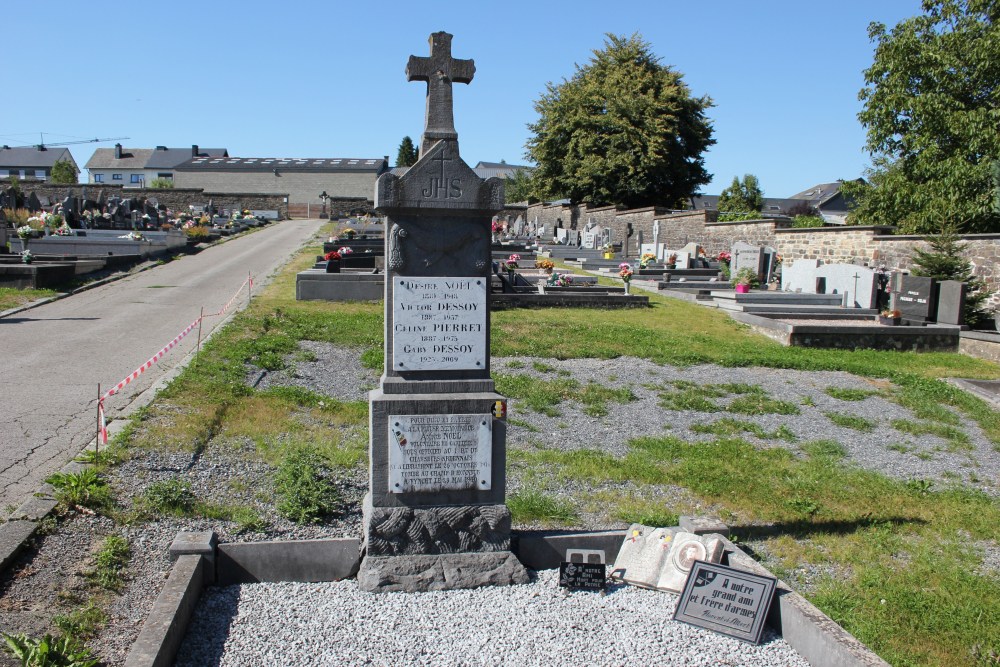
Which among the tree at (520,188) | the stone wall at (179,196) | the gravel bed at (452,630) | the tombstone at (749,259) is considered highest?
the tree at (520,188)

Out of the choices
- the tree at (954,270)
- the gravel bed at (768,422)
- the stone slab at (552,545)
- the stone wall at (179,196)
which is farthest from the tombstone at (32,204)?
the stone slab at (552,545)

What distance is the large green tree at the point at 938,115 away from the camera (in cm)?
2500

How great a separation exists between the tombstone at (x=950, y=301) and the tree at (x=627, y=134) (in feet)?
93.7

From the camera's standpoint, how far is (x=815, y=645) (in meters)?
4.08

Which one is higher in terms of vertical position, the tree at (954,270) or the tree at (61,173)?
the tree at (61,173)

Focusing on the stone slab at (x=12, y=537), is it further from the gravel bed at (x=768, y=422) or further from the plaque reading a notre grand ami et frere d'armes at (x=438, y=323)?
the gravel bed at (x=768, y=422)

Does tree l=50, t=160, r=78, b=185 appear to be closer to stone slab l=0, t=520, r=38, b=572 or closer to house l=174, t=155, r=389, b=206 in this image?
house l=174, t=155, r=389, b=206

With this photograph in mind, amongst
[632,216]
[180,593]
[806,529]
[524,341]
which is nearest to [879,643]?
[806,529]

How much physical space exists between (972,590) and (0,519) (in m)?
6.24

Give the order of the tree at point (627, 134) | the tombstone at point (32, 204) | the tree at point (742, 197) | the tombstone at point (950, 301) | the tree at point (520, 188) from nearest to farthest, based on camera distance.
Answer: the tombstone at point (950, 301), the tombstone at point (32, 204), the tree at point (627, 134), the tree at point (742, 197), the tree at point (520, 188)

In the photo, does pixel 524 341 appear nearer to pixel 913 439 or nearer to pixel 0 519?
pixel 913 439

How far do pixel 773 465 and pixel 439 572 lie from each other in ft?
12.8

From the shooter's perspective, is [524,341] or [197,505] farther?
[524,341]

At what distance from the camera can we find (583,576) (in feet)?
15.8
